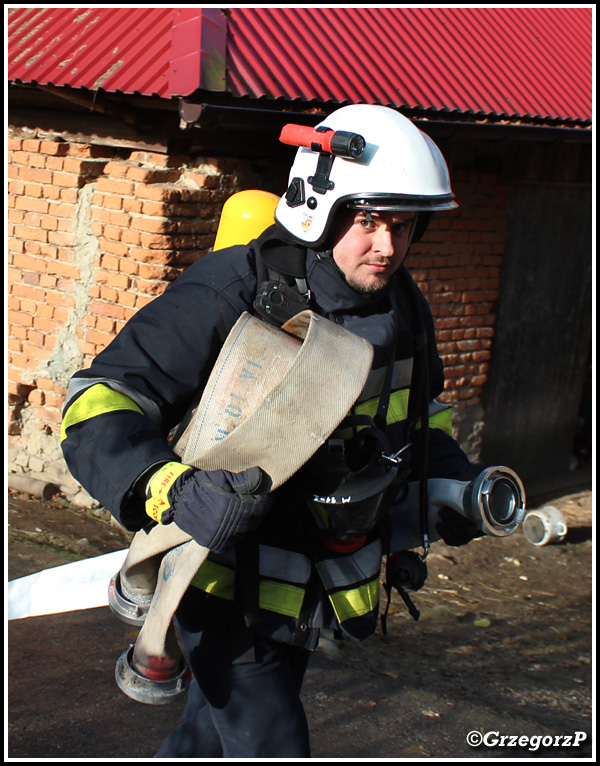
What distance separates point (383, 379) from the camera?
7.36ft

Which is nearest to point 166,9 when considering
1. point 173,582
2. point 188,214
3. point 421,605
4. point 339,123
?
point 188,214

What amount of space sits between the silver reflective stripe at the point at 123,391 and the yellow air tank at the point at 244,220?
947 mm

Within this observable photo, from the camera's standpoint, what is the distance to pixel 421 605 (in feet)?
15.9

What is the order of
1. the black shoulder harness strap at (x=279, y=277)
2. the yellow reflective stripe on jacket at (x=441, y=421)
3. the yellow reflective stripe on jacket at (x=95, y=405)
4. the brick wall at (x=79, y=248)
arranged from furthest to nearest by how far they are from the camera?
1. the brick wall at (x=79, y=248)
2. the yellow reflective stripe on jacket at (x=441, y=421)
3. the black shoulder harness strap at (x=279, y=277)
4. the yellow reflective stripe on jacket at (x=95, y=405)

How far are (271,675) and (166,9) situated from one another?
3.24 meters

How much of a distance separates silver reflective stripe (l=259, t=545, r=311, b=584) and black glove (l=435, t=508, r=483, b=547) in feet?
1.95

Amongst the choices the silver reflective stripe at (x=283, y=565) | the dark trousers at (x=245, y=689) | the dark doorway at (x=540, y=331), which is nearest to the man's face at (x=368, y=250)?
the silver reflective stripe at (x=283, y=565)

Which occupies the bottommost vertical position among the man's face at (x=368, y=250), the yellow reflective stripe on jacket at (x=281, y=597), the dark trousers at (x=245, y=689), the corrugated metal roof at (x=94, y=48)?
the dark trousers at (x=245, y=689)

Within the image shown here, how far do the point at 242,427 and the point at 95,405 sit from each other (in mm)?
357

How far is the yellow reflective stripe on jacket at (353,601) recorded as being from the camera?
88.0 inches

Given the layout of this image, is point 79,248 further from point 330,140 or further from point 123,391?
point 123,391

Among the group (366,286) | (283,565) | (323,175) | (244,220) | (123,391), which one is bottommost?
(283,565)

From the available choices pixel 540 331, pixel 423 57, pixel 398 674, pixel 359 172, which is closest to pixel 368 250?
pixel 359 172

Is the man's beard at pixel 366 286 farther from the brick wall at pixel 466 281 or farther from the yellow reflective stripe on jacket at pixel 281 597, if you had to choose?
the brick wall at pixel 466 281
